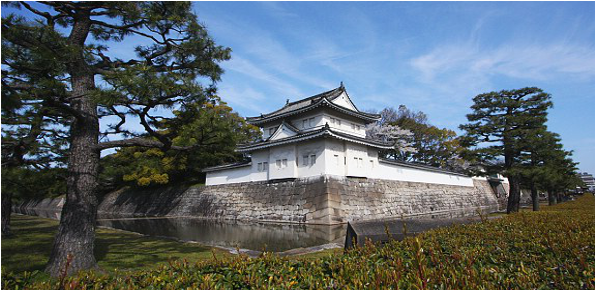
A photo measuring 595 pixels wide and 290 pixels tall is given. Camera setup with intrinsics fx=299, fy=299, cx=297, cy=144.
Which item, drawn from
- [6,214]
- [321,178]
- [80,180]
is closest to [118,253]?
[80,180]

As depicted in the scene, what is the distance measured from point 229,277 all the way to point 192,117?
4.68 metres

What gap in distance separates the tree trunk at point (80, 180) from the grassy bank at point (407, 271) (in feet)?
11.7

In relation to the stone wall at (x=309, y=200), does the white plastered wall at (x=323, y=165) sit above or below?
above

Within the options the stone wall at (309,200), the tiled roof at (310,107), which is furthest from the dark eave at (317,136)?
the tiled roof at (310,107)

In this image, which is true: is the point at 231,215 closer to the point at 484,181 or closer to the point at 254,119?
the point at 254,119

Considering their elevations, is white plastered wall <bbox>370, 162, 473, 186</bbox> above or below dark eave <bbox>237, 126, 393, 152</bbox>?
below

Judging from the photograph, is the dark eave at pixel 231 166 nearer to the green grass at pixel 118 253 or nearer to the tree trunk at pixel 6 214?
the green grass at pixel 118 253

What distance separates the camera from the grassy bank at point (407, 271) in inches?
88.3

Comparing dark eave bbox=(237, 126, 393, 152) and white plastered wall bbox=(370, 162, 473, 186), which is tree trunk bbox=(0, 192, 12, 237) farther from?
white plastered wall bbox=(370, 162, 473, 186)

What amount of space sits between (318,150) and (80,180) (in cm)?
1368

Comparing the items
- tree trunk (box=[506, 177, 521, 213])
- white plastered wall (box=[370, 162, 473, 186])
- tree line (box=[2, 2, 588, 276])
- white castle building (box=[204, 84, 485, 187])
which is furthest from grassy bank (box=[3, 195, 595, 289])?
white plastered wall (box=[370, 162, 473, 186])

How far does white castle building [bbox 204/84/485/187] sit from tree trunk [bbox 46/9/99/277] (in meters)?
12.6

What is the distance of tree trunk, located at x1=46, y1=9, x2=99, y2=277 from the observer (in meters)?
5.55

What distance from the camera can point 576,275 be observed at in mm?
2615
